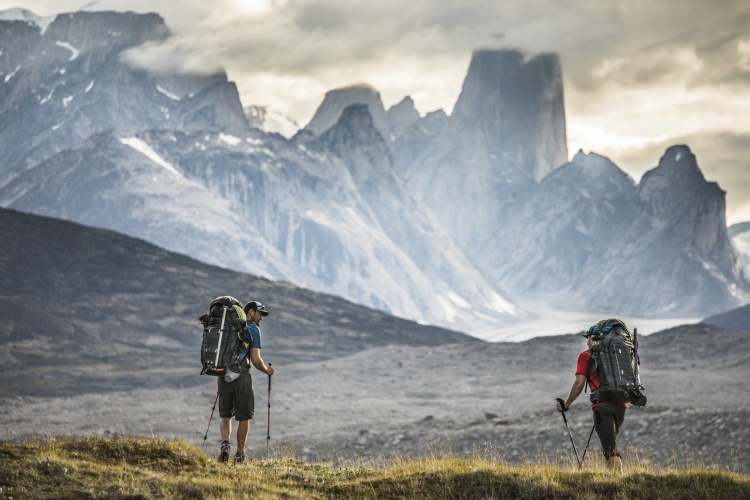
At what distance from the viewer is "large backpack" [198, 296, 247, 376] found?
13.5m

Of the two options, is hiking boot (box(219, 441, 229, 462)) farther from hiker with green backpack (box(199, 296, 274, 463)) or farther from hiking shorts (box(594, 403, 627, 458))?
hiking shorts (box(594, 403, 627, 458))

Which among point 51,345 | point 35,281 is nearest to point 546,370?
point 51,345

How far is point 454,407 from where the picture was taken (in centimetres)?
7512

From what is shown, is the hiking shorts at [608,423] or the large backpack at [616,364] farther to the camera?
the hiking shorts at [608,423]

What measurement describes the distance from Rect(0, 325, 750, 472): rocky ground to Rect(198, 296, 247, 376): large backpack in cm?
912

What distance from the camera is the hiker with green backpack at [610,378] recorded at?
12438 mm

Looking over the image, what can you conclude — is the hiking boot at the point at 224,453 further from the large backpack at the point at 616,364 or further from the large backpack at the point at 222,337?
the large backpack at the point at 616,364

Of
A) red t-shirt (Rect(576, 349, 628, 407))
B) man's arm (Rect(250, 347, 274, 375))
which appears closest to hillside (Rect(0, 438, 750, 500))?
red t-shirt (Rect(576, 349, 628, 407))

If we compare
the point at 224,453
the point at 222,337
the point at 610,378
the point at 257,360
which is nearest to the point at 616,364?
the point at 610,378

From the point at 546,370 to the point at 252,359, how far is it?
293 feet

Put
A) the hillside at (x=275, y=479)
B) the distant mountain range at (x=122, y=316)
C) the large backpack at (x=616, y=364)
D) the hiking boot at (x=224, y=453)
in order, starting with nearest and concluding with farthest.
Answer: the hillside at (x=275, y=479) < the large backpack at (x=616, y=364) < the hiking boot at (x=224, y=453) < the distant mountain range at (x=122, y=316)

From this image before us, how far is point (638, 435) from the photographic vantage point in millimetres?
48219

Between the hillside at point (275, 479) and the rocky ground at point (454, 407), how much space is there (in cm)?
927

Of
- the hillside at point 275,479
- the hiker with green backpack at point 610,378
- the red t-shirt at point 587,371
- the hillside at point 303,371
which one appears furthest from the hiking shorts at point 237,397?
the hillside at point 303,371
